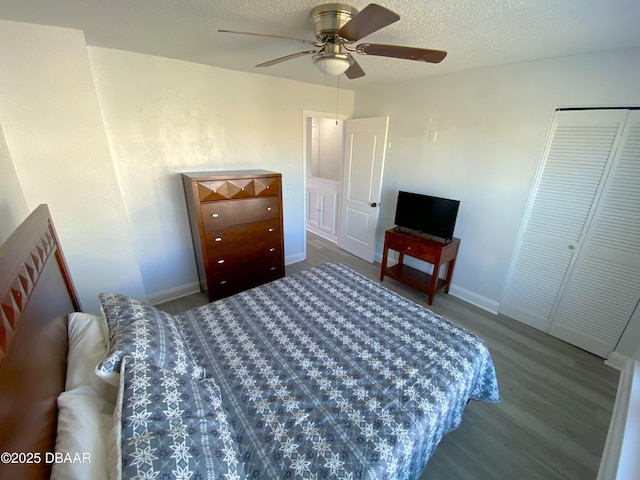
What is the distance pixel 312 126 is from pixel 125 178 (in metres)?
3.38

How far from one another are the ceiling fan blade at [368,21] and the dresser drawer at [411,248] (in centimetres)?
217

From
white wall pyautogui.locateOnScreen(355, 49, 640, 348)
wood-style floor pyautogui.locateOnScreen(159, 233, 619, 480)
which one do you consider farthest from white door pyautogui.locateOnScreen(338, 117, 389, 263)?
wood-style floor pyautogui.locateOnScreen(159, 233, 619, 480)

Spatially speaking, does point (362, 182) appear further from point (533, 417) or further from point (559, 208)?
point (533, 417)

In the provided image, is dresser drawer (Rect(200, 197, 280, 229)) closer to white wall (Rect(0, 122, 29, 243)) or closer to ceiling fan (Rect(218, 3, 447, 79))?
white wall (Rect(0, 122, 29, 243))

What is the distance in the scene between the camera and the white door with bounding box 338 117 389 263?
11.3 feet

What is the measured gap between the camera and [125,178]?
247 cm

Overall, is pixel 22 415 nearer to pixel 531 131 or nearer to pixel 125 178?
pixel 125 178

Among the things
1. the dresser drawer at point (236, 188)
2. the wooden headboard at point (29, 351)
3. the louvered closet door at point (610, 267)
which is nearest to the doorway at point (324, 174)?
the dresser drawer at point (236, 188)

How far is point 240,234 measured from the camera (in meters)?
2.80

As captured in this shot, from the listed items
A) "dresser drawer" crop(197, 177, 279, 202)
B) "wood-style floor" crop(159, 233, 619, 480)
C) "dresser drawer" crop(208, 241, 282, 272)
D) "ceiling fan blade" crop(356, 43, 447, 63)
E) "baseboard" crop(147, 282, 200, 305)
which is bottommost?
"wood-style floor" crop(159, 233, 619, 480)

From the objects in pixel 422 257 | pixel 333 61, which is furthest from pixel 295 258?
pixel 333 61

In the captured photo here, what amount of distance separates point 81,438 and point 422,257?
2.89 metres

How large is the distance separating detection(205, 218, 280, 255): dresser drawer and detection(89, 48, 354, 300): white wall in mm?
525

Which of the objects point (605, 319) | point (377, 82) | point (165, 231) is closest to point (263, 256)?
point (165, 231)
